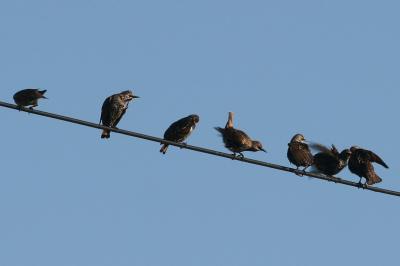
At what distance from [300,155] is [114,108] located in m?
3.71

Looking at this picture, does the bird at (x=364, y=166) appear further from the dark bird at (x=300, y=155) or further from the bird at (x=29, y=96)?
the bird at (x=29, y=96)

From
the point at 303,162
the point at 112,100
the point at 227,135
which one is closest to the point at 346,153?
the point at 303,162

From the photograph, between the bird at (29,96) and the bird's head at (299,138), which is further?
the bird's head at (299,138)

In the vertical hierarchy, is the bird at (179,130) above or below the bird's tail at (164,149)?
above

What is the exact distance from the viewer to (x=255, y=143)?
17.6 meters

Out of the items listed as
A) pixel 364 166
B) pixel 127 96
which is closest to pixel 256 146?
pixel 364 166

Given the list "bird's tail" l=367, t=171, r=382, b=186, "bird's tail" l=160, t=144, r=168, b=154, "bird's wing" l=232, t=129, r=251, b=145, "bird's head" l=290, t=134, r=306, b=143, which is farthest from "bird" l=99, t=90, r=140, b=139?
"bird's tail" l=367, t=171, r=382, b=186

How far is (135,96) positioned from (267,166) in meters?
7.10

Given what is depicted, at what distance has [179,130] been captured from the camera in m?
17.9

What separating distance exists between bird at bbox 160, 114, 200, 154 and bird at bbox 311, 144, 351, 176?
2.30 meters

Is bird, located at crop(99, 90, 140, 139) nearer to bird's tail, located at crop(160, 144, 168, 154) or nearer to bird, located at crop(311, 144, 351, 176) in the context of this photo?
bird's tail, located at crop(160, 144, 168, 154)

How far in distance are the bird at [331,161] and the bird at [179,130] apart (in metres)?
2.30

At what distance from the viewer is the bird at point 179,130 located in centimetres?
1789

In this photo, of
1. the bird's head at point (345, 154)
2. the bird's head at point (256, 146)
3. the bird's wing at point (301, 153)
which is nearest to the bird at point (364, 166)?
the bird's head at point (345, 154)
